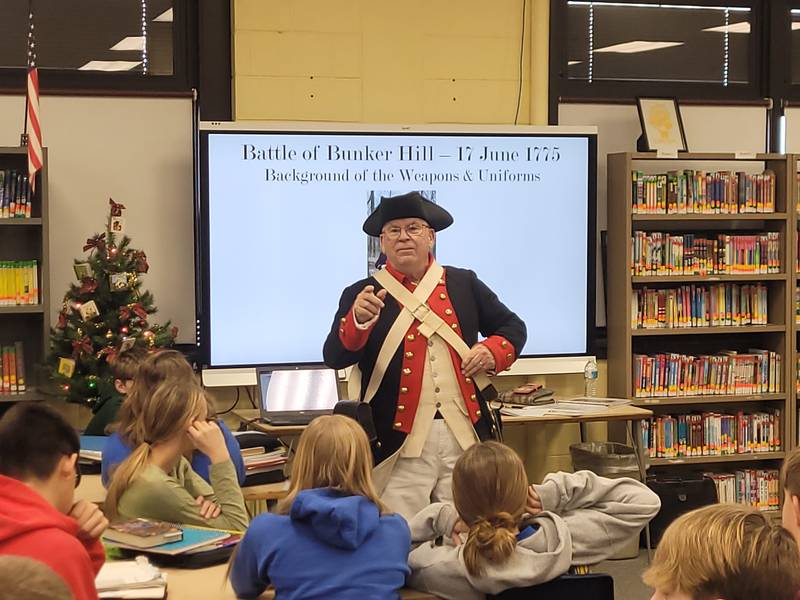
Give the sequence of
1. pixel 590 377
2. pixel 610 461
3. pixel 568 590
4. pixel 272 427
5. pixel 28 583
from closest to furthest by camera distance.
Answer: pixel 28 583 < pixel 568 590 < pixel 272 427 < pixel 610 461 < pixel 590 377

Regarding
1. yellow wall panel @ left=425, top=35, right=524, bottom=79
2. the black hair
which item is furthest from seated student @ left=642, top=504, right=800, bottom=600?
yellow wall panel @ left=425, top=35, right=524, bottom=79

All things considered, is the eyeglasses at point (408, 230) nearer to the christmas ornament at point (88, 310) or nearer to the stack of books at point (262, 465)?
the stack of books at point (262, 465)

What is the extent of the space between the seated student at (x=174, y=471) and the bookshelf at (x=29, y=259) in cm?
224

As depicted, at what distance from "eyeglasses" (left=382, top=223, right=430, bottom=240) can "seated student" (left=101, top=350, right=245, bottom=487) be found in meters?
0.90

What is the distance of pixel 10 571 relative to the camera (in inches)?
54.5

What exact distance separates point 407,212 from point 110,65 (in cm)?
244

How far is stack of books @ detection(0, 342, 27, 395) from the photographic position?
17.5ft

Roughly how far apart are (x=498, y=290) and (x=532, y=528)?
324cm

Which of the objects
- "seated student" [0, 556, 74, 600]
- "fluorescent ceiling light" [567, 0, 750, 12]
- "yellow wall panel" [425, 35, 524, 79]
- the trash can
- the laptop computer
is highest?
"fluorescent ceiling light" [567, 0, 750, 12]

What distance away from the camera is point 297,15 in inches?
230

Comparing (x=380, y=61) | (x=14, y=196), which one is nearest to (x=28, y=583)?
(x=14, y=196)

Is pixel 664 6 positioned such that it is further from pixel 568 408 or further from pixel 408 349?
pixel 408 349

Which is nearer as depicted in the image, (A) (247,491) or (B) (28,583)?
(B) (28,583)

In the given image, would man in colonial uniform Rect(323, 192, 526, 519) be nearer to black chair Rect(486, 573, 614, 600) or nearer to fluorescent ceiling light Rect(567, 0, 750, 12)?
black chair Rect(486, 573, 614, 600)
